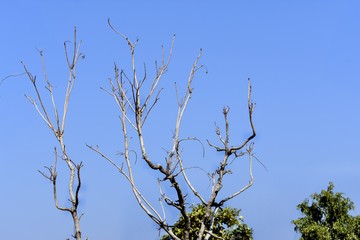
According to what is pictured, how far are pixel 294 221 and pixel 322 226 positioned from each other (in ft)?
7.66

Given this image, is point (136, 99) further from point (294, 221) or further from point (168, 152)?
point (294, 221)

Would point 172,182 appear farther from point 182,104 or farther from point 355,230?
point 355,230

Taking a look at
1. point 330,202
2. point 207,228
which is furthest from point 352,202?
point 207,228

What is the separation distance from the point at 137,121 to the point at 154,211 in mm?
1250

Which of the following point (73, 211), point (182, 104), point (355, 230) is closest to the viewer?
point (73, 211)

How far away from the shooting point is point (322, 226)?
58.4 m

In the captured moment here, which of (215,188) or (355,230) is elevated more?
(355,230)

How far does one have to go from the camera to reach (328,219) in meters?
58.7

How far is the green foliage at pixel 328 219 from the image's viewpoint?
188ft

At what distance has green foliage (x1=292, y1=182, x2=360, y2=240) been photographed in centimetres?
5716

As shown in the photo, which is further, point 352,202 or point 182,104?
point 352,202

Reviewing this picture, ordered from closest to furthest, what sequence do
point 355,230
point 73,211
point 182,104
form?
point 73,211
point 182,104
point 355,230

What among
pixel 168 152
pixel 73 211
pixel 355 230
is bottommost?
pixel 73 211

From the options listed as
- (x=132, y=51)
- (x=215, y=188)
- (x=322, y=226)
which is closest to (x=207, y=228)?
(x=215, y=188)
